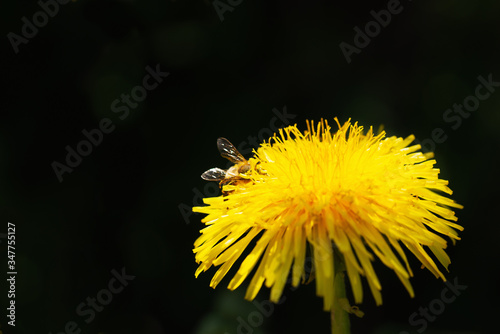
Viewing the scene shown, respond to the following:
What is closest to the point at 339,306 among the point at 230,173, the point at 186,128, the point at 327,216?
the point at 327,216

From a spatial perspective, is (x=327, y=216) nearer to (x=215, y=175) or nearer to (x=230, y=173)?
(x=230, y=173)

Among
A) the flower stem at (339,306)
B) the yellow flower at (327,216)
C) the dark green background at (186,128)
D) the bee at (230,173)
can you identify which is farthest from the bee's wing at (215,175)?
the dark green background at (186,128)

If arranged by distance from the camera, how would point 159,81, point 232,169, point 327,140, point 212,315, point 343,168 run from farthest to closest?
point 159,81, point 212,315, point 232,169, point 327,140, point 343,168

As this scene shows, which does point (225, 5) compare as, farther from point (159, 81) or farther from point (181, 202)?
point (181, 202)

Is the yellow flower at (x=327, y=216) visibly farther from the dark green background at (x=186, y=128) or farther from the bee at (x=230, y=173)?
the dark green background at (x=186, y=128)

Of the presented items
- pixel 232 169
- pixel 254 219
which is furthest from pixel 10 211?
pixel 254 219
